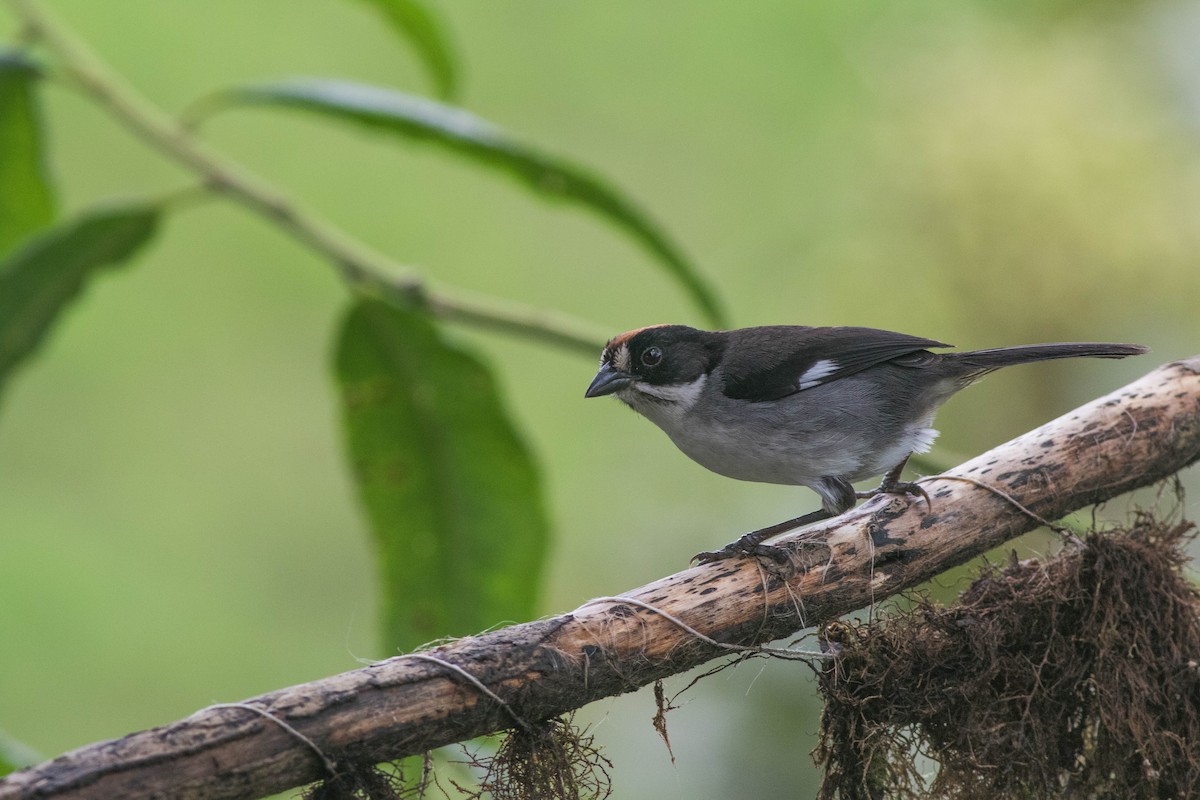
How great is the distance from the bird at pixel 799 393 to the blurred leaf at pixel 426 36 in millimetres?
946

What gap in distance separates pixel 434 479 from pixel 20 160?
4.79 ft

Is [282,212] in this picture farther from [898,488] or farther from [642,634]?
[898,488]

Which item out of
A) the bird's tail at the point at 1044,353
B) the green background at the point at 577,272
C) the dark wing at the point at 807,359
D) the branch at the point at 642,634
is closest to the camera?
the branch at the point at 642,634

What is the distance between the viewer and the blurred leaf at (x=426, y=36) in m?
3.25

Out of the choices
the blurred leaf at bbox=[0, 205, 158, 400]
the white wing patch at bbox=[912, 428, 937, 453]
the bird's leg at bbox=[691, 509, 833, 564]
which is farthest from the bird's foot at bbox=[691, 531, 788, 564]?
the blurred leaf at bbox=[0, 205, 158, 400]

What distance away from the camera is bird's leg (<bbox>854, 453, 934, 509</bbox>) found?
2615 mm

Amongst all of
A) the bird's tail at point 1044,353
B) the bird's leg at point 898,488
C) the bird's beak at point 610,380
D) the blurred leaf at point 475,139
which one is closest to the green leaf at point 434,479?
the bird's beak at point 610,380

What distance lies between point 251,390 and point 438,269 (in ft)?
4.51

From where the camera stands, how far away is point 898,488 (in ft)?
8.77

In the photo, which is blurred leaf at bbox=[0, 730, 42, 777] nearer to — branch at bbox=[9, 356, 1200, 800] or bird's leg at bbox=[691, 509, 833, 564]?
branch at bbox=[9, 356, 1200, 800]

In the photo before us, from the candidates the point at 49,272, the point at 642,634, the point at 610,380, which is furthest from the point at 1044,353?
the point at 49,272

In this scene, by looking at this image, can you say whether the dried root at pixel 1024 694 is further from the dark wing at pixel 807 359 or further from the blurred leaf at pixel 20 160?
the blurred leaf at pixel 20 160

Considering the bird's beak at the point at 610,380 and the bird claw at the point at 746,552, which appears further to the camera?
the bird's beak at the point at 610,380

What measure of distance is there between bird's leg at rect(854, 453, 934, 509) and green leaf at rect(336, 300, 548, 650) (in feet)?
2.98
